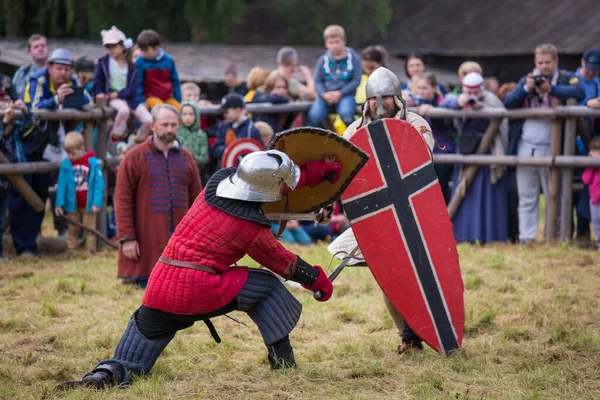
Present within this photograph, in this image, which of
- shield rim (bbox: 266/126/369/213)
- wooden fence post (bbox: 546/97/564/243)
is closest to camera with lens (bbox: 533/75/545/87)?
wooden fence post (bbox: 546/97/564/243)

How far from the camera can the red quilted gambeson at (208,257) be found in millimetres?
4707

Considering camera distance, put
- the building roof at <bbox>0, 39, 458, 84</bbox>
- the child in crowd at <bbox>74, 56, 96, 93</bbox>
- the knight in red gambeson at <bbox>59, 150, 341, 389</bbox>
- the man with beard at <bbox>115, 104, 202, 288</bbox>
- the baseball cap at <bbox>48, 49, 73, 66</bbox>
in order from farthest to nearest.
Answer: the building roof at <bbox>0, 39, 458, 84</bbox> → the child in crowd at <bbox>74, 56, 96, 93</bbox> → the baseball cap at <bbox>48, 49, 73, 66</bbox> → the man with beard at <bbox>115, 104, 202, 288</bbox> → the knight in red gambeson at <bbox>59, 150, 341, 389</bbox>

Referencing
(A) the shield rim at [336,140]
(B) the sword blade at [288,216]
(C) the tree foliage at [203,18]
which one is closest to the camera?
(A) the shield rim at [336,140]

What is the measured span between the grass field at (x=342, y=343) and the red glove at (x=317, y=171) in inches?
37.9

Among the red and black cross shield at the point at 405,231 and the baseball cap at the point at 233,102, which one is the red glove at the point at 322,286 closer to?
the red and black cross shield at the point at 405,231

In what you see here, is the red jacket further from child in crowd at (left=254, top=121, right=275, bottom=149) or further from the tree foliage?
A: the tree foliage

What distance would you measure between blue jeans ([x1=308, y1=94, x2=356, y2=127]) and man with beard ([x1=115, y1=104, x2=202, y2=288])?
102 inches

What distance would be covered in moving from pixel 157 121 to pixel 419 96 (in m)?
3.39

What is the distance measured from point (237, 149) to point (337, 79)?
1544mm

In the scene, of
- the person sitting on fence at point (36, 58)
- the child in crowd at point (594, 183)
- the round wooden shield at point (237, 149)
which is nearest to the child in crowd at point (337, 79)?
the round wooden shield at point (237, 149)

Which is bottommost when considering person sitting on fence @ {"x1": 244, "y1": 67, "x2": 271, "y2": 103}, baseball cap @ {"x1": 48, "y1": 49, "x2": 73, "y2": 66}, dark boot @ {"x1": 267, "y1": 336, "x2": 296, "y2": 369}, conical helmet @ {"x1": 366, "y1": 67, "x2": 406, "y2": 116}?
dark boot @ {"x1": 267, "y1": 336, "x2": 296, "y2": 369}

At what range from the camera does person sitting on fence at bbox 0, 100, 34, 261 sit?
319 inches

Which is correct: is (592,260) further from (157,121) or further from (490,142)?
(157,121)

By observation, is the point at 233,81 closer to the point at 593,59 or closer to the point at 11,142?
the point at 11,142
